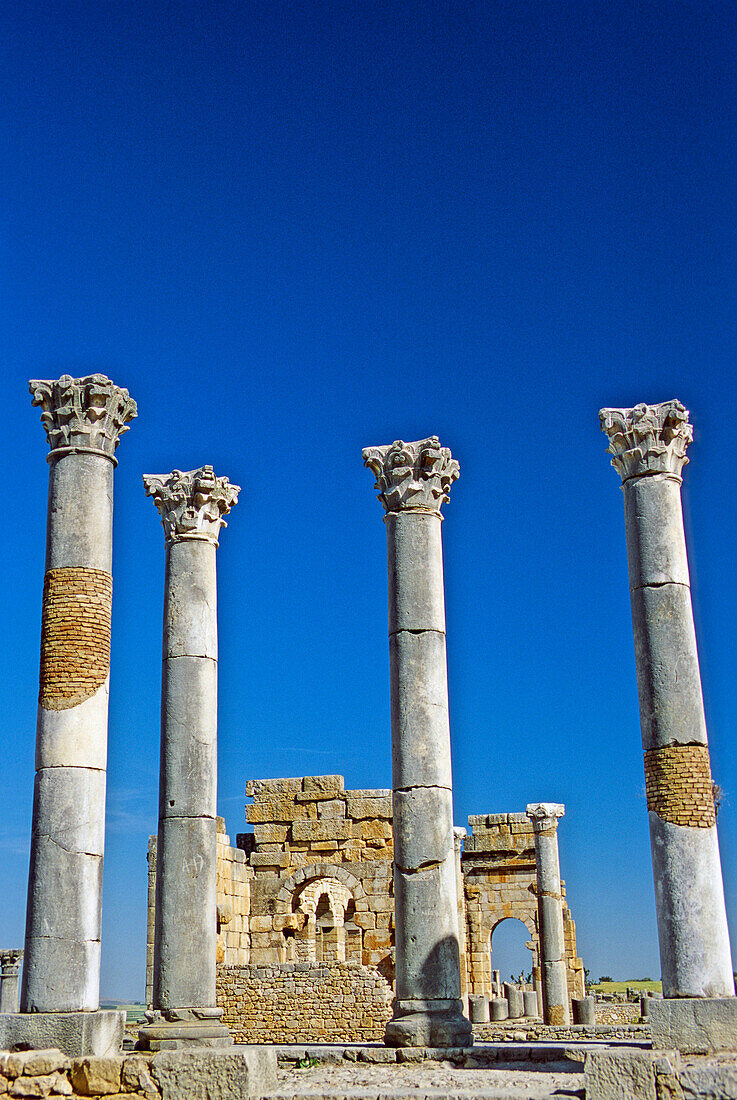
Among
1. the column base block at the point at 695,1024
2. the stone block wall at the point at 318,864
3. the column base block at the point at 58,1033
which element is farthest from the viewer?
the stone block wall at the point at 318,864

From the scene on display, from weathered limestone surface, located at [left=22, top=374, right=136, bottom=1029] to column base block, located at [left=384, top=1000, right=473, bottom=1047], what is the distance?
12.4 feet

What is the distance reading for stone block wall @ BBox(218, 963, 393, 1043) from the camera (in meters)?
21.9

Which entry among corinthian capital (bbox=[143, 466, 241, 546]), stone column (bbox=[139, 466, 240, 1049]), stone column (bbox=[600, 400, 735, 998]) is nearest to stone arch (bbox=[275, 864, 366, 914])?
stone column (bbox=[139, 466, 240, 1049])

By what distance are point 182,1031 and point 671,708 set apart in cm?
714

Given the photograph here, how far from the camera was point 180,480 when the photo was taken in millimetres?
17531

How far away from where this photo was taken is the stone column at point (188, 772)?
599 inches

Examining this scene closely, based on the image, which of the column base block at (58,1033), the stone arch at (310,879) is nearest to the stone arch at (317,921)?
the stone arch at (310,879)

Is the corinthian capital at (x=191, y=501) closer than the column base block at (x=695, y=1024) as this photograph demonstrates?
No

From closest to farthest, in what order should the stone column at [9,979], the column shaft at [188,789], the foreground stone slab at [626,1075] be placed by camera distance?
the foreground stone slab at [626,1075] → the column shaft at [188,789] → the stone column at [9,979]

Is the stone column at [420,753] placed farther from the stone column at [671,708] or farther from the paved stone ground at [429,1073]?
the stone column at [671,708]

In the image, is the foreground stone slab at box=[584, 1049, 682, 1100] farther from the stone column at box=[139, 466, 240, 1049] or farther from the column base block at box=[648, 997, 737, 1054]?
the stone column at box=[139, 466, 240, 1049]

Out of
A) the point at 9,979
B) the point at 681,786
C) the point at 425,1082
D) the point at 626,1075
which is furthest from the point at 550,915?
the point at 626,1075

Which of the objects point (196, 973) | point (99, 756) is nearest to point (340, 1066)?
point (196, 973)

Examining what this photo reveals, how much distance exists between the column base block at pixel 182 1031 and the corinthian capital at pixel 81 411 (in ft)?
23.1
